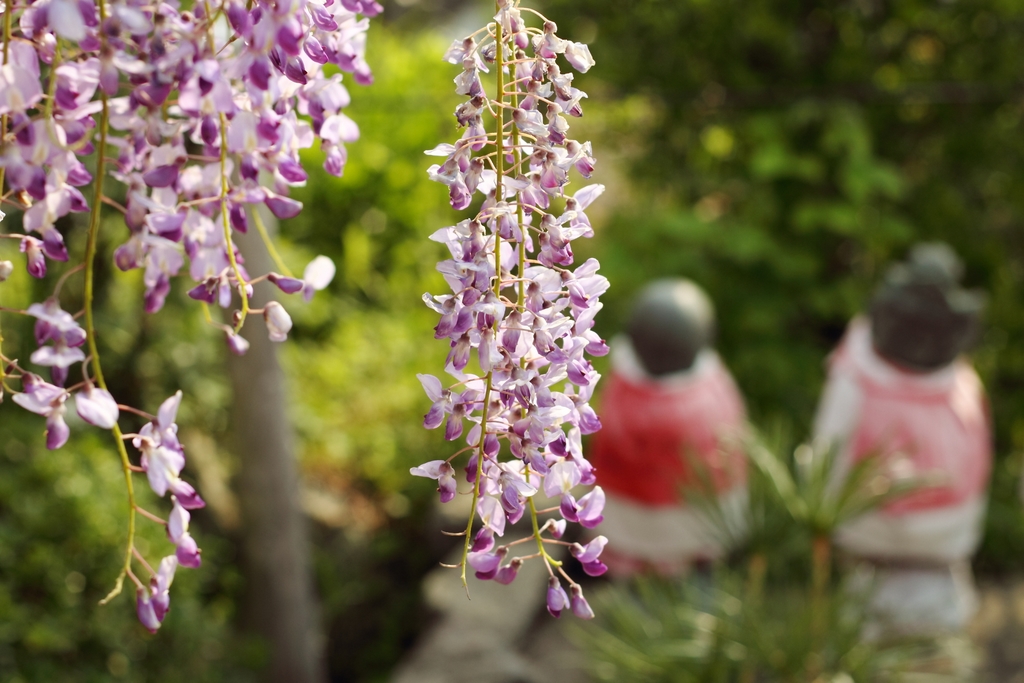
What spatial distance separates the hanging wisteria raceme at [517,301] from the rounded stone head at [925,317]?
2.20m

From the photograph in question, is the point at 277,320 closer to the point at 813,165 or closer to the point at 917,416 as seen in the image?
the point at 917,416

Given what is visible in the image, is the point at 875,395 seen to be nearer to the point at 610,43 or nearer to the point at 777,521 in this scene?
the point at 777,521

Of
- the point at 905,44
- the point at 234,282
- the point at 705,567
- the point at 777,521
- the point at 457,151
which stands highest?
the point at 457,151

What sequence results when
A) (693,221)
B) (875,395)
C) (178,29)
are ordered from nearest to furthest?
(178,29), (875,395), (693,221)

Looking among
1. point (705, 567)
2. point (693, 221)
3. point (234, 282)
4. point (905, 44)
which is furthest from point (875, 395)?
point (234, 282)

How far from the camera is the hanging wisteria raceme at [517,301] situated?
2.42 ft

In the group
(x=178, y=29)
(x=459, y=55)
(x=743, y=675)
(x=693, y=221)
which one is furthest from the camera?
(x=693, y=221)

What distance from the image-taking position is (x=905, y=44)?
4227 mm

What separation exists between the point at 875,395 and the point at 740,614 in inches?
36.4

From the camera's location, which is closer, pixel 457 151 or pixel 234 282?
pixel 457 151

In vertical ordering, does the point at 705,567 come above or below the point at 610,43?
below

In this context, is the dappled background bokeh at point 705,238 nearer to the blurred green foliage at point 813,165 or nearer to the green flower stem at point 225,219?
the blurred green foliage at point 813,165

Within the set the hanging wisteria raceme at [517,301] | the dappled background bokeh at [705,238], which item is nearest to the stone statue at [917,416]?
the dappled background bokeh at [705,238]

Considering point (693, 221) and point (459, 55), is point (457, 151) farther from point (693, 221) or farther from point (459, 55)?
point (693, 221)
